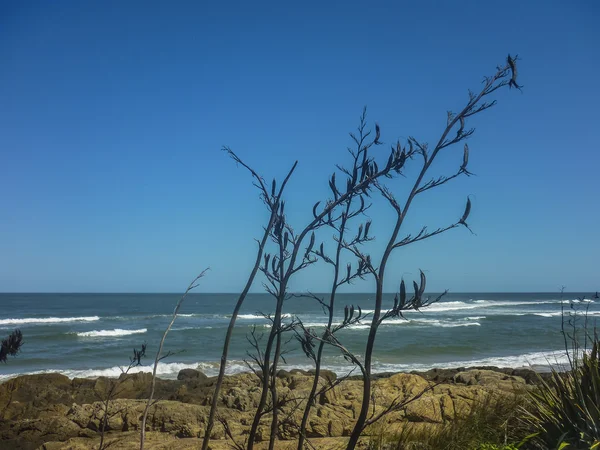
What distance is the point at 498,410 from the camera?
18.2 feet

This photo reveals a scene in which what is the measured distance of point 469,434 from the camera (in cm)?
478

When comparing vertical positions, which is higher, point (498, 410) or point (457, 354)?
point (498, 410)

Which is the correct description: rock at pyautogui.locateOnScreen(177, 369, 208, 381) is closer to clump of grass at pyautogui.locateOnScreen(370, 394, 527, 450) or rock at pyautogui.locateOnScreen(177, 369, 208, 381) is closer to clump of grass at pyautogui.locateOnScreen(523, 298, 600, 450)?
clump of grass at pyautogui.locateOnScreen(370, 394, 527, 450)

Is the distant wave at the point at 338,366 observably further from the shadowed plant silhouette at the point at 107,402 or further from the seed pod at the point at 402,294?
the seed pod at the point at 402,294

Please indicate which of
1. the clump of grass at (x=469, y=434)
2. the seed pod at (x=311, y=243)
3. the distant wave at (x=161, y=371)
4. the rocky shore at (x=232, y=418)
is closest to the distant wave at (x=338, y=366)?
the distant wave at (x=161, y=371)

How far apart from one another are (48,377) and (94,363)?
8.78 metres

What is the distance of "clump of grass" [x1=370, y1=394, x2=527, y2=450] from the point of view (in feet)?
15.0

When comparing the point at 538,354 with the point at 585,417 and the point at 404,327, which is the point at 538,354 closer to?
the point at 404,327

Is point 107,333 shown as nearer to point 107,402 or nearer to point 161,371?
point 161,371

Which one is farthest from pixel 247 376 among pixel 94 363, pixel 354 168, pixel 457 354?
pixel 457 354

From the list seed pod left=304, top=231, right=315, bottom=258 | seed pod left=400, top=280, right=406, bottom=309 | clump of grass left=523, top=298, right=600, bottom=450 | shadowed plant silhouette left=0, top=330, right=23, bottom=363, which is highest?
seed pod left=304, top=231, right=315, bottom=258

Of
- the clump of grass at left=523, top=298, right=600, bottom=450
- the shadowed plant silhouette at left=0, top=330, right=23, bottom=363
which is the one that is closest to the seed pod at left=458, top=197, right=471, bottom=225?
the clump of grass at left=523, top=298, right=600, bottom=450

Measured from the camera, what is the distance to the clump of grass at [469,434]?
459 cm

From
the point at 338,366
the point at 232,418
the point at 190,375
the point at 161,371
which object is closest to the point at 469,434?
the point at 232,418
